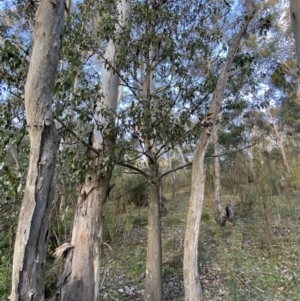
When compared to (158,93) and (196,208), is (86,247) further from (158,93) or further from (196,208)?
(158,93)

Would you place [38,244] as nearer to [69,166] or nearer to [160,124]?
[69,166]

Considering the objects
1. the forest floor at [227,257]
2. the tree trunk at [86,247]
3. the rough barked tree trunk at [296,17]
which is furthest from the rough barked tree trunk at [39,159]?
the forest floor at [227,257]

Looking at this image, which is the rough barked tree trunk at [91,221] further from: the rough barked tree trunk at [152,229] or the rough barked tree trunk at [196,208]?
the rough barked tree trunk at [196,208]

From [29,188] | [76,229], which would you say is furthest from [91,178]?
[29,188]

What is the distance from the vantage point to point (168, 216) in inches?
311

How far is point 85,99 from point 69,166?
2.67ft

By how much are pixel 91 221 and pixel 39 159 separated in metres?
1.64

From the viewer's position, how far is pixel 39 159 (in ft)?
5.60

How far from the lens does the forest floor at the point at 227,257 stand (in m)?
3.72

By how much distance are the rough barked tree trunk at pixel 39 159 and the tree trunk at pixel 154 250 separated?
2132mm

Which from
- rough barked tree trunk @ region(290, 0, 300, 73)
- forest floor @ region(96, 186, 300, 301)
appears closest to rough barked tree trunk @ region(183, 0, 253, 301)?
forest floor @ region(96, 186, 300, 301)

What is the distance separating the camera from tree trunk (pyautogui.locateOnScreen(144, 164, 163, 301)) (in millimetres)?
3461

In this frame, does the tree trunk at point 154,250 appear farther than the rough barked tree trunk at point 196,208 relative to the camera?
Yes

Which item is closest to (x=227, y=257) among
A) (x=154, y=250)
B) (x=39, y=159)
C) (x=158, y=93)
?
(x=154, y=250)
